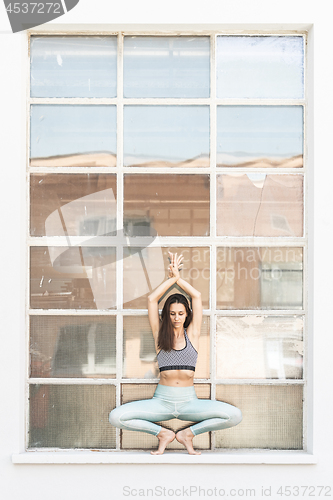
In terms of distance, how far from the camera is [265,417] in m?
3.50

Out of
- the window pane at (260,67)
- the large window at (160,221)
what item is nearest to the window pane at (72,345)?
the large window at (160,221)

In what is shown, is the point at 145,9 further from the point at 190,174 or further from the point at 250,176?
the point at 250,176

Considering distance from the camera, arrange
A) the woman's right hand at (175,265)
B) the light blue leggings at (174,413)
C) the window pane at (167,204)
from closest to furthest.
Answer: the light blue leggings at (174,413)
the woman's right hand at (175,265)
the window pane at (167,204)

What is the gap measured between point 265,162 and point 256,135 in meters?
0.23

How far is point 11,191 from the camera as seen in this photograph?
337 centimetres

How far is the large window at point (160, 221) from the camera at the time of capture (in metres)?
3.49

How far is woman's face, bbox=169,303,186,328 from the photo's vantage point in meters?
3.32

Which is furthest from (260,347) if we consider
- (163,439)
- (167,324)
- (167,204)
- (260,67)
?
(260,67)

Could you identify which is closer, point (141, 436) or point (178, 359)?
point (178, 359)

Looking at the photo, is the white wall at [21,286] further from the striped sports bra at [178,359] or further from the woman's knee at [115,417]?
the striped sports bra at [178,359]

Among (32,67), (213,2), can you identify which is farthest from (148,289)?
(213,2)

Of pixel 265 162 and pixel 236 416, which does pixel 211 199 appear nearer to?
pixel 265 162

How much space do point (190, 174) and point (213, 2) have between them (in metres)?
1.31

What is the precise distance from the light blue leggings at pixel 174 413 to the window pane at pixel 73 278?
81 cm
